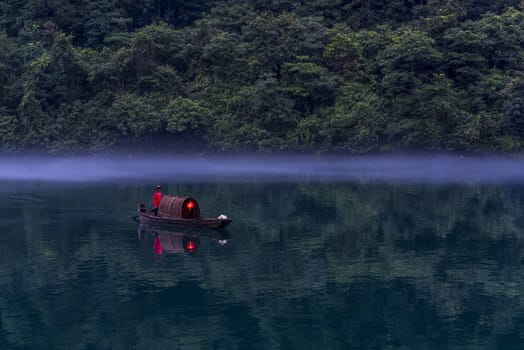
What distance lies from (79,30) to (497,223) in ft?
183

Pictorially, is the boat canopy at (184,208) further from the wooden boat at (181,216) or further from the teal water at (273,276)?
the teal water at (273,276)

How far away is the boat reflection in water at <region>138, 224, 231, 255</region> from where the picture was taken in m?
35.7

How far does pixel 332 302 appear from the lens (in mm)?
26641

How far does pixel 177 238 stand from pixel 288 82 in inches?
1512

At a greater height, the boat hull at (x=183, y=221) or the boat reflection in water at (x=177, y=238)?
the boat hull at (x=183, y=221)

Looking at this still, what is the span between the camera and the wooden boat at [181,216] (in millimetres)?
38938

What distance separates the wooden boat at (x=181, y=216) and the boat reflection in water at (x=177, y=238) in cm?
32

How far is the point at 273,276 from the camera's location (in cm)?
3028

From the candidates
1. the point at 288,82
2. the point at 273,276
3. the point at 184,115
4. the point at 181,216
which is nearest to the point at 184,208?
the point at 181,216

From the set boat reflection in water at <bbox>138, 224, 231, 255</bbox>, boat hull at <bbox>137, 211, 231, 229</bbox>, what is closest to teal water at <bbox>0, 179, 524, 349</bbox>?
boat reflection in water at <bbox>138, 224, 231, 255</bbox>

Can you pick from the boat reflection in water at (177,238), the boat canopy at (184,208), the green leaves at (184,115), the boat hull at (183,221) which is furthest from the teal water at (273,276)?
the green leaves at (184,115)

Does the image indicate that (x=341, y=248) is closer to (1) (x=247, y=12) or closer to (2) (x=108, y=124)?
(2) (x=108, y=124)

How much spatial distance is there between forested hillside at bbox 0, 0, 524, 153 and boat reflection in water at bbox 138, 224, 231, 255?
109 feet

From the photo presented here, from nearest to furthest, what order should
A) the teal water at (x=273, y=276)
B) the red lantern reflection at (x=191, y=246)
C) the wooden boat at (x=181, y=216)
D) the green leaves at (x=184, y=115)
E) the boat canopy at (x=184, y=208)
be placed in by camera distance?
1. the teal water at (x=273, y=276)
2. the red lantern reflection at (x=191, y=246)
3. the wooden boat at (x=181, y=216)
4. the boat canopy at (x=184, y=208)
5. the green leaves at (x=184, y=115)
